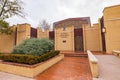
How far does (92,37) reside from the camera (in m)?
13.2

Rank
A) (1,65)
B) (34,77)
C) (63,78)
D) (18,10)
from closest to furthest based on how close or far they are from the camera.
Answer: (63,78) < (34,77) < (1,65) < (18,10)

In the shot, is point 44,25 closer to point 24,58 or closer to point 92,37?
point 92,37

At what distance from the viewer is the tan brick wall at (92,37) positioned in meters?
12.9

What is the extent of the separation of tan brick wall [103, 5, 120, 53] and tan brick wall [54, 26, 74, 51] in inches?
208

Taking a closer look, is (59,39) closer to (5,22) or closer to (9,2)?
(5,22)

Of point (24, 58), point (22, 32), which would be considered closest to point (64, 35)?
point (22, 32)

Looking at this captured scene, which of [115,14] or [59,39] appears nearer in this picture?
[115,14]

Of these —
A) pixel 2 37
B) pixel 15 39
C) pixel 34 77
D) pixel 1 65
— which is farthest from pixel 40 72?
pixel 2 37

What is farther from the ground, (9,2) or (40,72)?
(9,2)

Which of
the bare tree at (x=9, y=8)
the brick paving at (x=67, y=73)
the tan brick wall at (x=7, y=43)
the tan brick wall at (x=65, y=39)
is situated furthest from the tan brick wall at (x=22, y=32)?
the brick paving at (x=67, y=73)

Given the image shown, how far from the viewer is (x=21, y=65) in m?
5.32

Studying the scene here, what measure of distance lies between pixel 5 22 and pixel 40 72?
1082cm

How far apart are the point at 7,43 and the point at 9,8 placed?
19.2 ft

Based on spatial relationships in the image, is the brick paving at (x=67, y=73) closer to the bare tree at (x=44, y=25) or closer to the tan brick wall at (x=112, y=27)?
the tan brick wall at (x=112, y=27)
